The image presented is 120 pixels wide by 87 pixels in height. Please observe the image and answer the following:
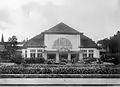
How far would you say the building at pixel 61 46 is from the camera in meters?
33.1

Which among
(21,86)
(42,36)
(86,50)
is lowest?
(21,86)

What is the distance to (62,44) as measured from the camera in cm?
3372

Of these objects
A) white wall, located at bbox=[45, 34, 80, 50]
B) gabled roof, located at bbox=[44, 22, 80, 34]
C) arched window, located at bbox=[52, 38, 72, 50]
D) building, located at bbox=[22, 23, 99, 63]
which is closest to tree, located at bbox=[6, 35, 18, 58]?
building, located at bbox=[22, 23, 99, 63]

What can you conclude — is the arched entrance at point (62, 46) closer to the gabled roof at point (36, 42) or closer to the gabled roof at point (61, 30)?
the gabled roof at point (61, 30)

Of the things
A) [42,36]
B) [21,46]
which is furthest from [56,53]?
[21,46]

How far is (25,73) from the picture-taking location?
11039mm

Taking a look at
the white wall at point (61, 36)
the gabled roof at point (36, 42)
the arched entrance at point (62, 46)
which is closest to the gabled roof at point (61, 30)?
the white wall at point (61, 36)

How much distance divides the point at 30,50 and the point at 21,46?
2772 millimetres

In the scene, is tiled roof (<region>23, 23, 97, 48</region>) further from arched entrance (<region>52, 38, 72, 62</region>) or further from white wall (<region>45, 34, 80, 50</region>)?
arched entrance (<region>52, 38, 72, 62</region>)

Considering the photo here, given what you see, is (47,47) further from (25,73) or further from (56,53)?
(25,73)

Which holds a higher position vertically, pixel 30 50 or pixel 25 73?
pixel 30 50

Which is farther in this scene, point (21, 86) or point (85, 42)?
point (85, 42)

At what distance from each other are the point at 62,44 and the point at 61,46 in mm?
402

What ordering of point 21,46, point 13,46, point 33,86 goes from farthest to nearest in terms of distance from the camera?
point 21,46 < point 13,46 < point 33,86
